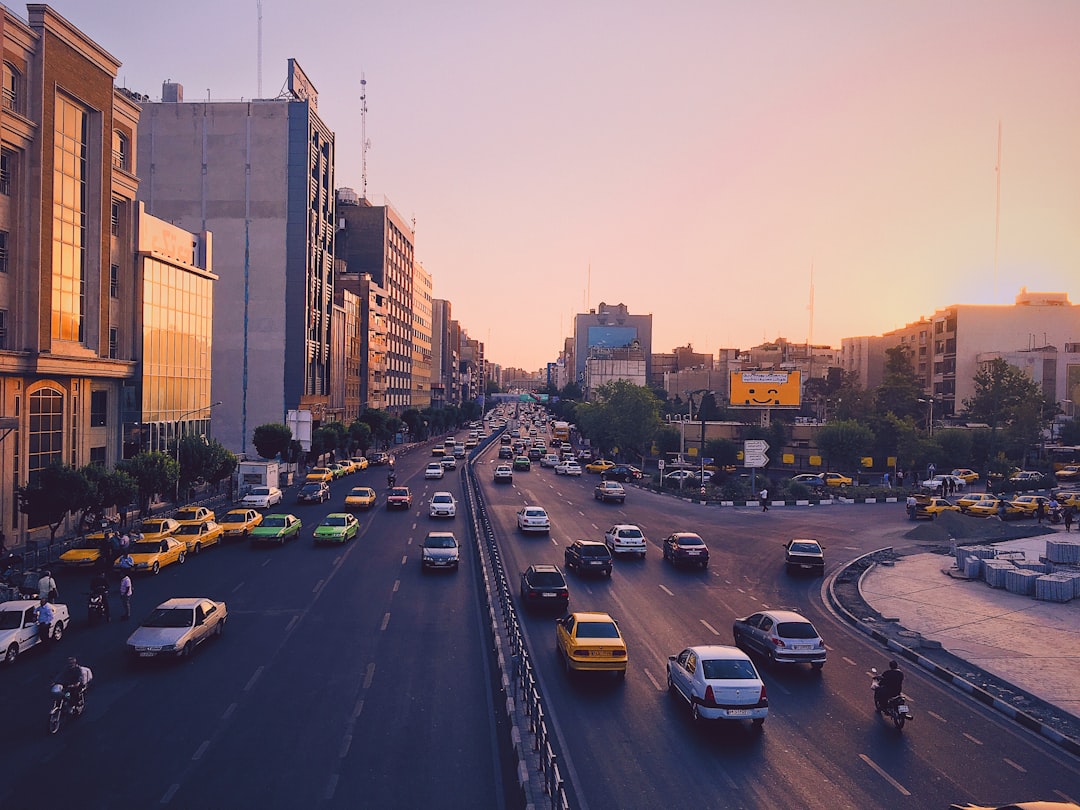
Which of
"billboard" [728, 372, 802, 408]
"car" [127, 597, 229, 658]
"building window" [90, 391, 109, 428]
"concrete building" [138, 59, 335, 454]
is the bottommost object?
"car" [127, 597, 229, 658]

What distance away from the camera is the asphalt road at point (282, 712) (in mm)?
12156

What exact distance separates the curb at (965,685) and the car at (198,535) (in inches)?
998

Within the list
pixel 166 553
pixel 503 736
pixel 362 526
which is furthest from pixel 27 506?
pixel 503 736

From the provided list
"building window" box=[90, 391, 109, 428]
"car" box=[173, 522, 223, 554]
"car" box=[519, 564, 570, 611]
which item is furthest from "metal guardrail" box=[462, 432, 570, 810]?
"building window" box=[90, 391, 109, 428]

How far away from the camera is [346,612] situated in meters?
23.6

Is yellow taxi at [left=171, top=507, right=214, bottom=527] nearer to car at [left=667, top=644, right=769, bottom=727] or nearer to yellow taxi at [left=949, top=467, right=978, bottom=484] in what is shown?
car at [left=667, top=644, right=769, bottom=727]

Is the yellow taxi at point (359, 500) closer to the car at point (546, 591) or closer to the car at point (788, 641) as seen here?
the car at point (546, 591)

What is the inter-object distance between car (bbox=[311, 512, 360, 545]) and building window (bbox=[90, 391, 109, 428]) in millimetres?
14588

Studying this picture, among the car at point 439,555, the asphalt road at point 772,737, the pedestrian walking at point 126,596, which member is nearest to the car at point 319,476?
the car at point 439,555

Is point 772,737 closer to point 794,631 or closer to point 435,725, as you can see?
point 794,631

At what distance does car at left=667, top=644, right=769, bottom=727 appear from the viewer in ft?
48.8

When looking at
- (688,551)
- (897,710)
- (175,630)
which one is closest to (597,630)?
(897,710)

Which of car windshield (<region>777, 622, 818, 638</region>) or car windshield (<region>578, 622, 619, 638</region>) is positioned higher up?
car windshield (<region>578, 622, 619, 638</region>)

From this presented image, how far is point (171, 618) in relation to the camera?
19.2 m
